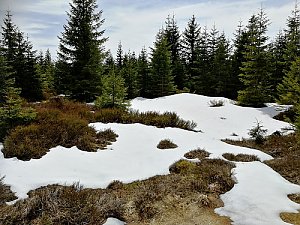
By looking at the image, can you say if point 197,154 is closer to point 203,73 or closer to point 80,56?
point 80,56

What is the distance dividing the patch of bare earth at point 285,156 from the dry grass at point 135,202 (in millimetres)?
1384

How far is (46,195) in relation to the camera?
545 cm

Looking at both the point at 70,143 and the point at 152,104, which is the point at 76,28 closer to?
the point at 152,104

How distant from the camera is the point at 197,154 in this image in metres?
9.19

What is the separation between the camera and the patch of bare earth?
642 centimetres

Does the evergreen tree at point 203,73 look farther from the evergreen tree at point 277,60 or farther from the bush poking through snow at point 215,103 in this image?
the bush poking through snow at point 215,103

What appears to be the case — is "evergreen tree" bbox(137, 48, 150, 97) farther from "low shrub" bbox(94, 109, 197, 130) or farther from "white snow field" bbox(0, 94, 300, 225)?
"white snow field" bbox(0, 94, 300, 225)

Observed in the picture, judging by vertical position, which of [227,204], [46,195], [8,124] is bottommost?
[227,204]

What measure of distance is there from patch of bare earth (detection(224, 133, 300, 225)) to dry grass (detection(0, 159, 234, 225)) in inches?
54.5

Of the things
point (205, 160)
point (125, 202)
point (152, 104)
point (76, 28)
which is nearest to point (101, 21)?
point (76, 28)

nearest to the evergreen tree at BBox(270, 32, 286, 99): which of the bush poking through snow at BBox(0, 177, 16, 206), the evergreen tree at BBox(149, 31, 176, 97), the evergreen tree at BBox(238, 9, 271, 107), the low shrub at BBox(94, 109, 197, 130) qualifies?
the evergreen tree at BBox(238, 9, 271, 107)

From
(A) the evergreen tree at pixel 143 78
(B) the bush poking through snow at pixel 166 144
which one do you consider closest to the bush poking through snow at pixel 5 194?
(B) the bush poking through snow at pixel 166 144

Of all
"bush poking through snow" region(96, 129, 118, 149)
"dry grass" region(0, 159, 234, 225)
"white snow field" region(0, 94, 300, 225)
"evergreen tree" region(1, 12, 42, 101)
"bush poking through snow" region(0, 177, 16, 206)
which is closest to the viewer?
"dry grass" region(0, 159, 234, 225)

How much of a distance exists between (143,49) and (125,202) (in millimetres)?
→ 28929
